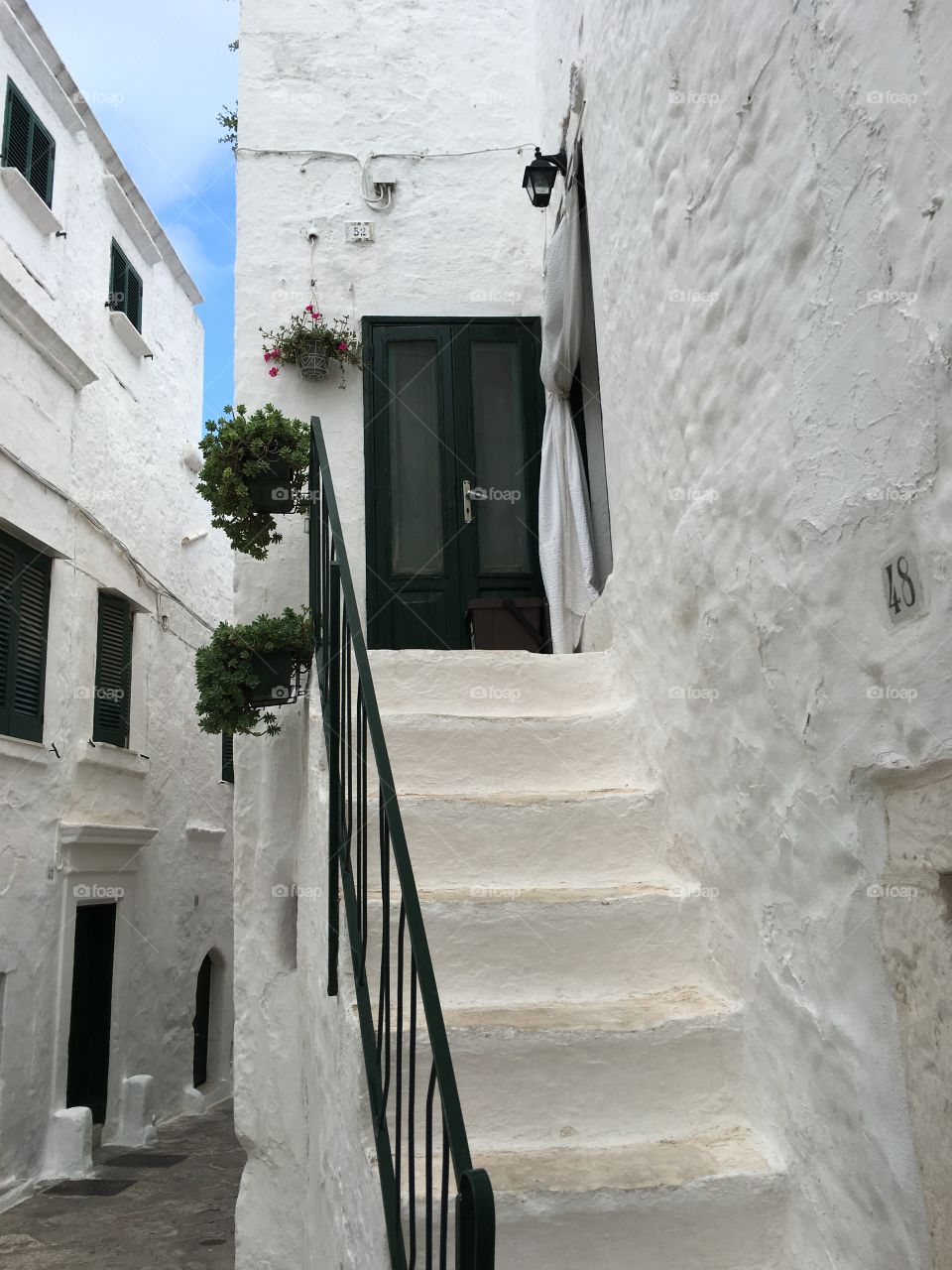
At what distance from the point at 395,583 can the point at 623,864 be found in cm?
263

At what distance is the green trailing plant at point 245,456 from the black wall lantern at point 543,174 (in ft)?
6.20

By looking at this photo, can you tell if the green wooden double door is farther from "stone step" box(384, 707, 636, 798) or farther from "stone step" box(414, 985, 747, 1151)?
"stone step" box(414, 985, 747, 1151)

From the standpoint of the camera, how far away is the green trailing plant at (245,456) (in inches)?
170

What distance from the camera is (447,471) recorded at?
5.59m

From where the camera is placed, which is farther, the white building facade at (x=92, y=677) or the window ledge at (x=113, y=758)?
the window ledge at (x=113, y=758)

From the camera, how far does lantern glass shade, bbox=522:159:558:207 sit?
16.9 feet

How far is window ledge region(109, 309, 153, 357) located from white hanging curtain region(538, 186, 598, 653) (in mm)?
5549

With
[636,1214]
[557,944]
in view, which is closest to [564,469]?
[557,944]

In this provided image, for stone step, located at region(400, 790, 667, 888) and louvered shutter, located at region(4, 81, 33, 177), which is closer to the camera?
stone step, located at region(400, 790, 667, 888)

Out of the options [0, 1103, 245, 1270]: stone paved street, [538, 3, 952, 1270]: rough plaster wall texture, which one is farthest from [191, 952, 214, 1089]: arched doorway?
[538, 3, 952, 1270]: rough plaster wall texture

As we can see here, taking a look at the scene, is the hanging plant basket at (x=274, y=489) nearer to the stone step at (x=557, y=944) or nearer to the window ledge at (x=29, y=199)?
the stone step at (x=557, y=944)

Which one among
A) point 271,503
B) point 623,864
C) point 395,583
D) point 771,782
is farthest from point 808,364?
point 395,583

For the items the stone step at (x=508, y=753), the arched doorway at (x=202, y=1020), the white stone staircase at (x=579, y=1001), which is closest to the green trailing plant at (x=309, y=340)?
the white stone staircase at (x=579, y=1001)

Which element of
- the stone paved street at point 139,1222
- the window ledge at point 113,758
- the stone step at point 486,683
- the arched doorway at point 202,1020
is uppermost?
the window ledge at point 113,758
